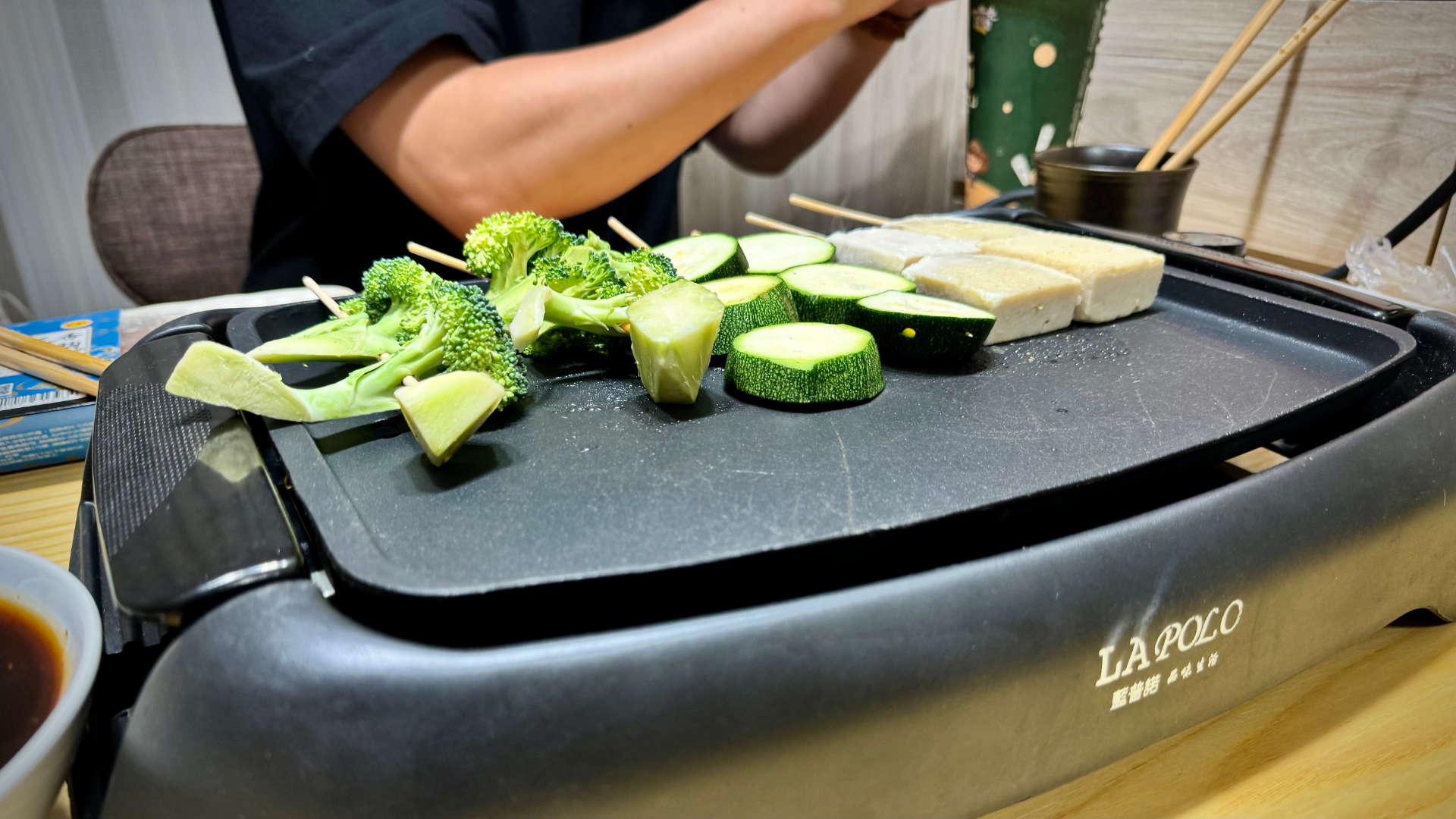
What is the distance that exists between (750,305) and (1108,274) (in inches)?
16.7

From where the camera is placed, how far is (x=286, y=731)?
1.38 feet

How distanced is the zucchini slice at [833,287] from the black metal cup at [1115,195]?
0.50 m

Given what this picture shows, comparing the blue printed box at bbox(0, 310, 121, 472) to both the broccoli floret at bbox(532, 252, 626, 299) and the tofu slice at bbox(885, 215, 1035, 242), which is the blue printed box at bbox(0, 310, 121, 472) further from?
the tofu slice at bbox(885, 215, 1035, 242)

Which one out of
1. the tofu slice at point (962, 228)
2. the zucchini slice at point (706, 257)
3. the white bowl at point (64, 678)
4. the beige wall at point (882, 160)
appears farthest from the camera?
the beige wall at point (882, 160)

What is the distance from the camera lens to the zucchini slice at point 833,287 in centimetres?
89

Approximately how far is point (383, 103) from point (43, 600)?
102cm

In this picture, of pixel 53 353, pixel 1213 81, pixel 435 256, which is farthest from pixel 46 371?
pixel 1213 81

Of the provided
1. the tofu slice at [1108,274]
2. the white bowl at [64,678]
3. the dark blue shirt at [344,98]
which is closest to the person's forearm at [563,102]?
the dark blue shirt at [344,98]

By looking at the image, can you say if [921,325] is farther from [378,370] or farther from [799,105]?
[799,105]

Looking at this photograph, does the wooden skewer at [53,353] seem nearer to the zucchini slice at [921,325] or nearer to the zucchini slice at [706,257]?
the zucchini slice at [706,257]

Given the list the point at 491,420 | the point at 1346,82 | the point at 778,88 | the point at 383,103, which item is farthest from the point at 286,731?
the point at 778,88

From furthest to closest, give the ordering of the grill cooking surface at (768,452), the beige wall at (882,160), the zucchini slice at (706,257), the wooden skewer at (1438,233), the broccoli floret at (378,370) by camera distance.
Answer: the beige wall at (882,160), the wooden skewer at (1438,233), the zucchini slice at (706,257), the broccoli floret at (378,370), the grill cooking surface at (768,452)

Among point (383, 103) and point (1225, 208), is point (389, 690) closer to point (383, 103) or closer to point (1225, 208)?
point (383, 103)

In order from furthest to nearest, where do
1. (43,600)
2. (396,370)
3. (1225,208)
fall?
(1225,208)
(396,370)
(43,600)
